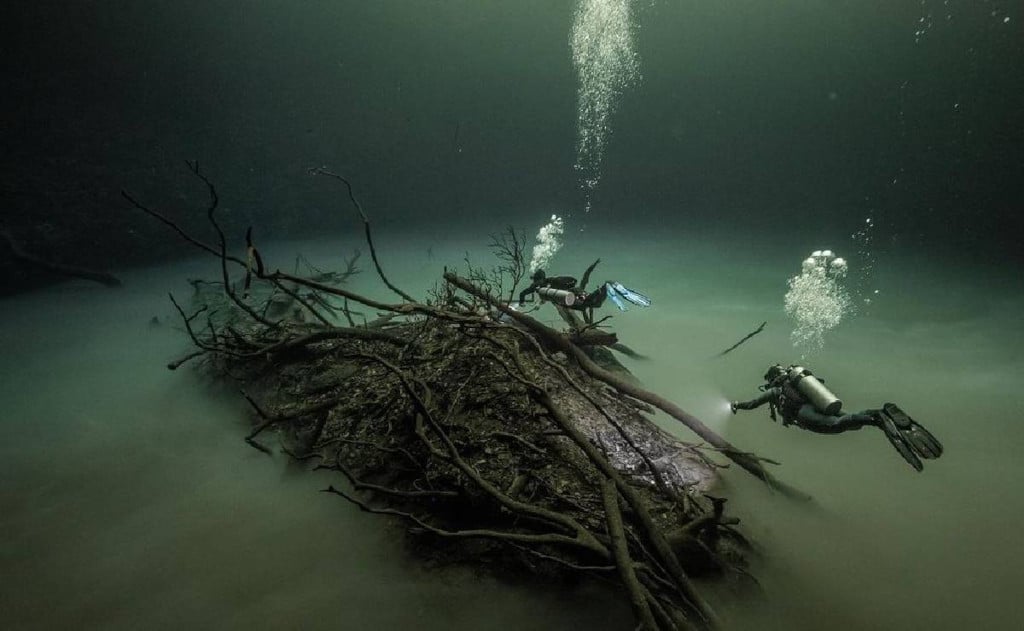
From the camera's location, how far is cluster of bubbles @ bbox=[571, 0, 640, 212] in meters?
52.8

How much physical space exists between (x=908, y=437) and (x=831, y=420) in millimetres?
625

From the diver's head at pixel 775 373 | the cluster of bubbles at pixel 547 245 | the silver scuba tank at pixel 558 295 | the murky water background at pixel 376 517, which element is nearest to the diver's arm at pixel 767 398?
the diver's head at pixel 775 373

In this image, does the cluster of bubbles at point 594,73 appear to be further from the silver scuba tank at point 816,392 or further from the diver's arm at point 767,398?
the silver scuba tank at point 816,392

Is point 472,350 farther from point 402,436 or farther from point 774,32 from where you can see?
point 774,32

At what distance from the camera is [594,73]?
7294cm

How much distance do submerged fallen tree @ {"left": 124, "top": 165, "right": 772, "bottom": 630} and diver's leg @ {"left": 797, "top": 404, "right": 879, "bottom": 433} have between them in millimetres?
868

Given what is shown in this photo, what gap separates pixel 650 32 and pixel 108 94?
197ft

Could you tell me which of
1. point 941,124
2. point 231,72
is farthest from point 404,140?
point 941,124

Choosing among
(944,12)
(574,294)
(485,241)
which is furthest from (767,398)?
(944,12)

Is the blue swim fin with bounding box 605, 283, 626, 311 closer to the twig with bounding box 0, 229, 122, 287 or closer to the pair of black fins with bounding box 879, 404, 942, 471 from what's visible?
the pair of black fins with bounding box 879, 404, 942, 471

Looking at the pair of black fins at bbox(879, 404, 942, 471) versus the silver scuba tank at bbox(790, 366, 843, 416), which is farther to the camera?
the silver scuba tank at bbox(790, 366, 843, 416)

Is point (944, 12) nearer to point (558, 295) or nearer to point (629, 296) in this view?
point (629, 296)

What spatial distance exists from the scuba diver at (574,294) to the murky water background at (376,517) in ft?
5.16

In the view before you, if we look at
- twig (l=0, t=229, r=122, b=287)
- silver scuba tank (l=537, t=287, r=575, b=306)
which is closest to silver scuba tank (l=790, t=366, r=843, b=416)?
silver scuba tank (l=537, t=287, r=575, b=306)
